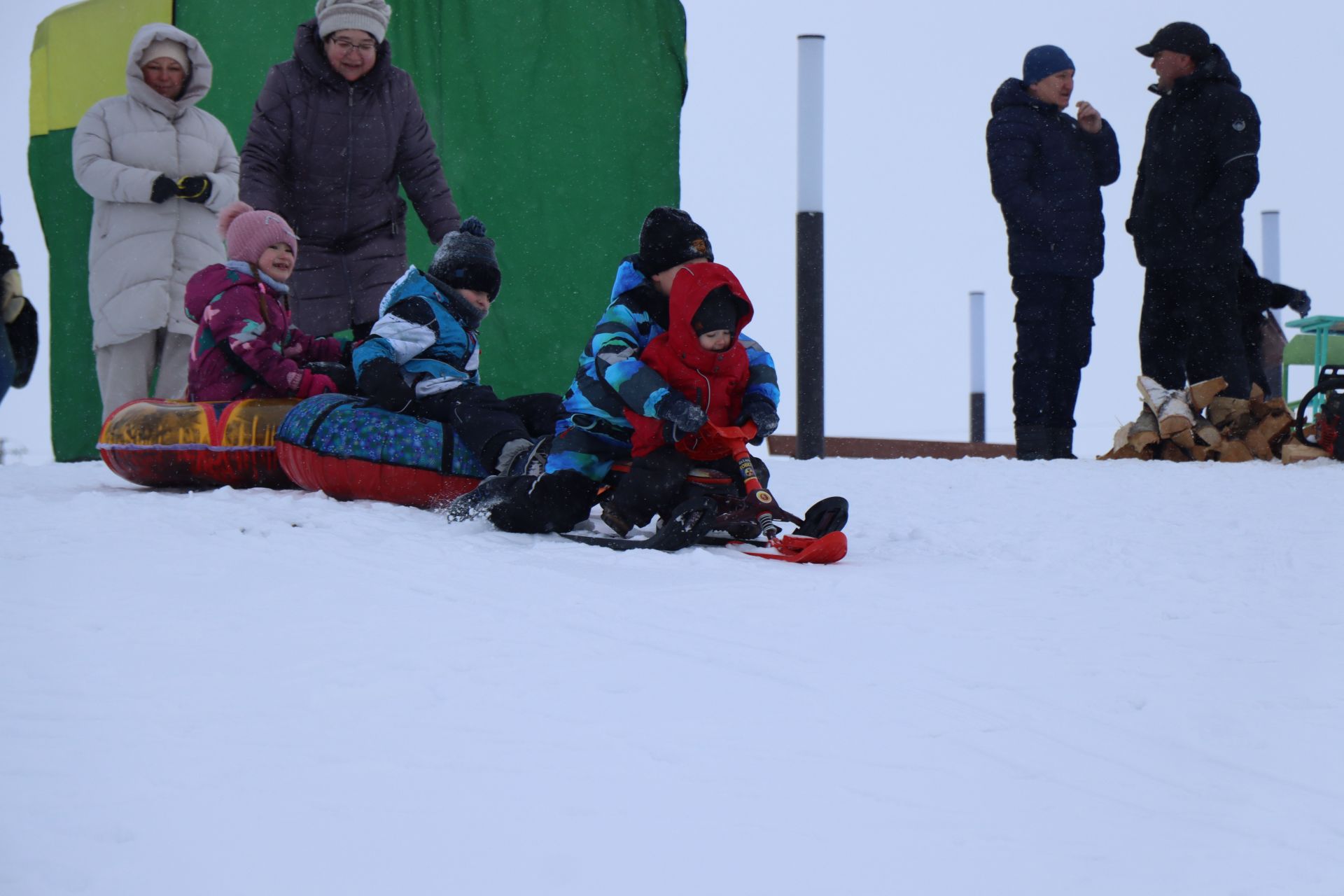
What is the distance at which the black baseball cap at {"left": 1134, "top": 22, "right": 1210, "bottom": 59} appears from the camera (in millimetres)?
5125

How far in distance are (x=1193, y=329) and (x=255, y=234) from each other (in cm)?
369

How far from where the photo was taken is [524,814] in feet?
4.27

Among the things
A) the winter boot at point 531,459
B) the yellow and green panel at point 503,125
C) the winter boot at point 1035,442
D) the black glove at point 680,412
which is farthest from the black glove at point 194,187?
the winter boot at point 1035,442

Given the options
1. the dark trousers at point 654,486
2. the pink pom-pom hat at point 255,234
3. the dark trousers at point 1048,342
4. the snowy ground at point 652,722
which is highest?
the pink pom-pom hat at point 255,234

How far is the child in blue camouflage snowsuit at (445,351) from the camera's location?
348 cm

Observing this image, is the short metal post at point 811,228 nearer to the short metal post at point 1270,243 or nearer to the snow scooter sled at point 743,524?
the snow scooter sled at point 743,524

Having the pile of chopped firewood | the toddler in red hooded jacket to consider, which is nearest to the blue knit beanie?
Answer: the pile of chopped firewood

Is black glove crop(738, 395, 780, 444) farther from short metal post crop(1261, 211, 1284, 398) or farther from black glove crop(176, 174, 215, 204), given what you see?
short metal post crop(1261, 211, 1284, 398)

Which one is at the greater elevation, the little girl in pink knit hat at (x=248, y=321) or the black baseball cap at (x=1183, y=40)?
the black baseball cap at (x=1183, y=40)

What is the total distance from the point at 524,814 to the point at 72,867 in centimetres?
42

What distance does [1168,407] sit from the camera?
5.14m

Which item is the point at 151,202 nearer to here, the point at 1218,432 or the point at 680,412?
the point at 680,412

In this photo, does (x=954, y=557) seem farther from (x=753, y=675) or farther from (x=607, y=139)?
(x=607, y=139)

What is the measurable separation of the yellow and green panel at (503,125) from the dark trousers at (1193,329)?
7.81ft
